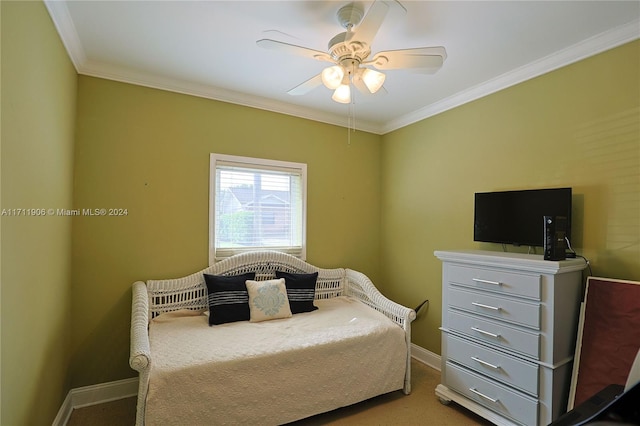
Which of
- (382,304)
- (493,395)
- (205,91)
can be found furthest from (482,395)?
(205,91)

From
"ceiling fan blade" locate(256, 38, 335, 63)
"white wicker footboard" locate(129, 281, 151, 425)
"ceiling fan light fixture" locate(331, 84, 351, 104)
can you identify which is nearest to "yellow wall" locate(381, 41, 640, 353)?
"ceiling fan light fixture" locate(331, 84, 351, 104)

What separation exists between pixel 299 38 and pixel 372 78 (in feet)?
1.84

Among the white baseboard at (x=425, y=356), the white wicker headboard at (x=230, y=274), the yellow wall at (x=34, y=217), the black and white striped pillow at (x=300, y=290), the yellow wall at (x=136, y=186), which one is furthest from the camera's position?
the white baseboard at (x=425, y=356)

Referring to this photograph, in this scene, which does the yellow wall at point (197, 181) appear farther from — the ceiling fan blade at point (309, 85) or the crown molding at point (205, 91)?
the ceiling fan blade at point (309, 85)

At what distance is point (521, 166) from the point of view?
2.38 meters

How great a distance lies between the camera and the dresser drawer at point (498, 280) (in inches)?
73.5

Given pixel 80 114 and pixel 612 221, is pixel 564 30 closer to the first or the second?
pixel 612 221

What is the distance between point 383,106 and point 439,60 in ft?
4.85

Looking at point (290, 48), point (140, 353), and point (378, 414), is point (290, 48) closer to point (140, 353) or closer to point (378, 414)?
point (140, 353)

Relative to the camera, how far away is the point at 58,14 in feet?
5.66

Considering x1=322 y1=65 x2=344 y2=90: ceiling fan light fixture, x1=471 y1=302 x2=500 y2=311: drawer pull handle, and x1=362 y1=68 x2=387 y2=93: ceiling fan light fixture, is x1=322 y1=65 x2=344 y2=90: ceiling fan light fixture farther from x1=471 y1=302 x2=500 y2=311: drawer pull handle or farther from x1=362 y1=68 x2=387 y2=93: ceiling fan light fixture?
x1=471 y1=302 x2=500 y2=311: drawer pull handle

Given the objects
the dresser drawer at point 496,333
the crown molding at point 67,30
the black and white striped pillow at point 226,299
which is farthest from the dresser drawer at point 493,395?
the crown molding at point 67,30

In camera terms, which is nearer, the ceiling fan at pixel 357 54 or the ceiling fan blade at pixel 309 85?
the ceiling fan at pixel 357 54

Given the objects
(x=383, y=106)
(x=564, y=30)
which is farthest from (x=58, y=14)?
(x=564, y=30)
